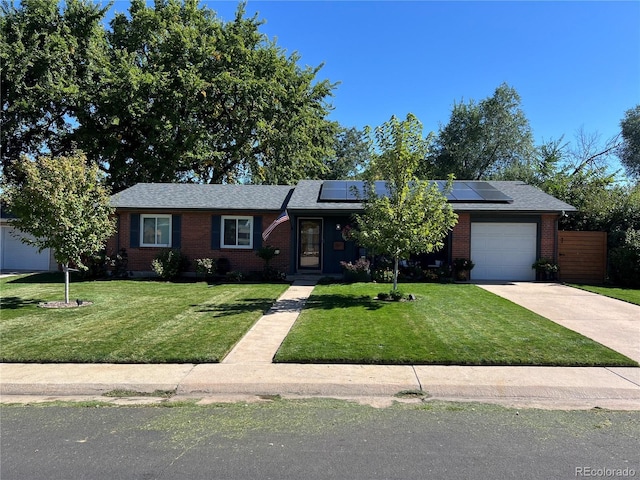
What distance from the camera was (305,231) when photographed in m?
17.6

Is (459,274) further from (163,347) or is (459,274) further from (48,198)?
(48,198)

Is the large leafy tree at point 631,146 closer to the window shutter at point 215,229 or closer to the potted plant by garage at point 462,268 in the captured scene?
the potted plant by garage at point 462,268

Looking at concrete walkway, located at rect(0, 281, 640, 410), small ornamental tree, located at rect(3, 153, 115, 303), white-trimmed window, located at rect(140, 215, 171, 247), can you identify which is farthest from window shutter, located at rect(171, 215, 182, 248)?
concrete walkway, located at rect(0, 281, 640, 410)

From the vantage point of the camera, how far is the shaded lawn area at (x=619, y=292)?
12032 millimetres

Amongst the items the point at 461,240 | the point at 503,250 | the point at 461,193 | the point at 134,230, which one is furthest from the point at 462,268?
the point at 134,230

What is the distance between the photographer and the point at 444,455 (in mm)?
3746

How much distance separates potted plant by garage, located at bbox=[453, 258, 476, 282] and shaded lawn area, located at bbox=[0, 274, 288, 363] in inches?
254

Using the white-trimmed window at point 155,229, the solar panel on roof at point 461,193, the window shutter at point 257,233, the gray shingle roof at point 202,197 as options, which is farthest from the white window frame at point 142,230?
the solar panel on roof at point 461,193

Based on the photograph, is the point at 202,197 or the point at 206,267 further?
the point at 202,197

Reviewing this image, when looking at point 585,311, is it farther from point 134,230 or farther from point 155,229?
point 134,230

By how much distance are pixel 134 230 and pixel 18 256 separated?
7.82 m

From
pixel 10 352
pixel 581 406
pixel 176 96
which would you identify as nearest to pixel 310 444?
pixel 581 406

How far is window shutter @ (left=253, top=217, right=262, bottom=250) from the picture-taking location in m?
17.4

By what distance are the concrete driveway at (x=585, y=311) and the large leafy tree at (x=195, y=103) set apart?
59.8ft
